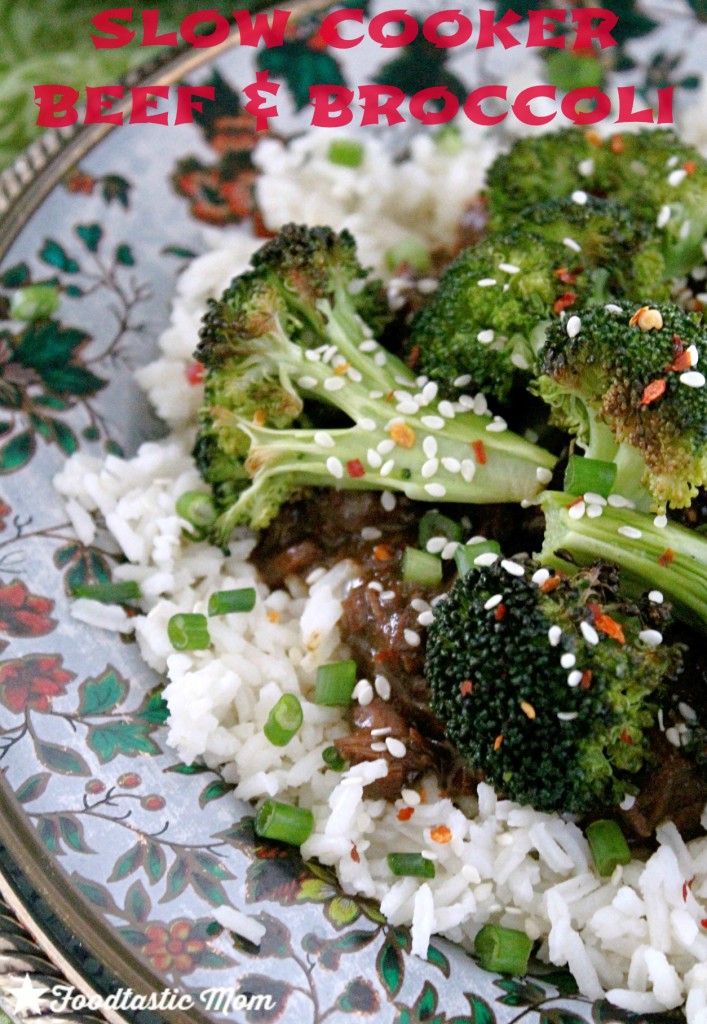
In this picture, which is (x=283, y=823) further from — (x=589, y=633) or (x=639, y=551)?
(x=639, y=551)

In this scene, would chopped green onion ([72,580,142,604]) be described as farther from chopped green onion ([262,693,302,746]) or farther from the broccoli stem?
the broccoli stem

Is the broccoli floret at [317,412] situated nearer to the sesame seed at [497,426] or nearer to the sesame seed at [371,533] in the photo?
the sesame seed at [497,426]

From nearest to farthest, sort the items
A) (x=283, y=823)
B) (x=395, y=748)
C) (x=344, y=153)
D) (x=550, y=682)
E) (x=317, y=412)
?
(x=550, y=682) < (x=283, y=823) < (x=395, y=748) < (x=317, y=412) < (x=344, y=153)

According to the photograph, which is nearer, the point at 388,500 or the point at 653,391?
the point at 653,391

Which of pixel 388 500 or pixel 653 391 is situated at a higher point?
pixel 653 391

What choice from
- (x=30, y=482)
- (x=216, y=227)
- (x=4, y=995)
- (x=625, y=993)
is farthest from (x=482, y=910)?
(x=216, y=227)

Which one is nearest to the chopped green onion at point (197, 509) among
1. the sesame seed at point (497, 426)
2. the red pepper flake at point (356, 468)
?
the red pepper flake at point (356, 468)

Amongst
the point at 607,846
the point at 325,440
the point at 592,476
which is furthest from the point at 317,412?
the point at 607,846

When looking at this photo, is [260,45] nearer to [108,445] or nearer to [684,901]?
[108,445]
